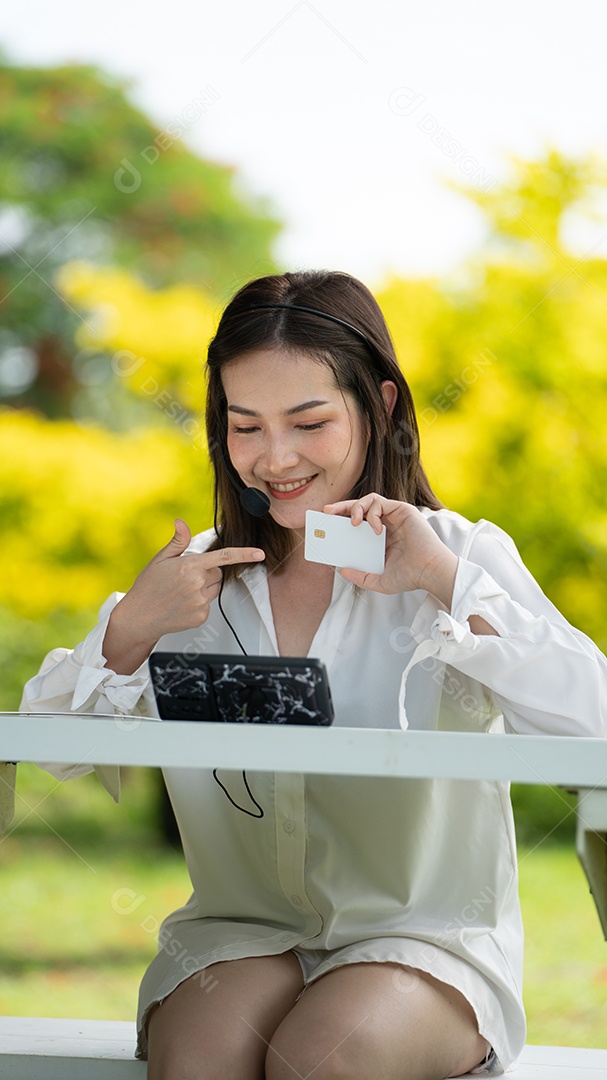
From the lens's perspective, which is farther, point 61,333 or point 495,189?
point 61,333

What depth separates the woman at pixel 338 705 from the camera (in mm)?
1320

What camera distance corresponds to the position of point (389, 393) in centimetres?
175

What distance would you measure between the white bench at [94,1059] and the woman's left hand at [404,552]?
2.08 feet

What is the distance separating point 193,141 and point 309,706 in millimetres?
7480

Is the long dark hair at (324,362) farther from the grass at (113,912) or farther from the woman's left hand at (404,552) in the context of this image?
the grass at (113,912)

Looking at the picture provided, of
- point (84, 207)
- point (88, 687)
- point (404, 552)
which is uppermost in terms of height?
point (84, 207)

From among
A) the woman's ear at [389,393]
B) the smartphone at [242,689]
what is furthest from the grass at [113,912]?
the smartphone at [242,689]

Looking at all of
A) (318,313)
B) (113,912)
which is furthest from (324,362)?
(113,912)

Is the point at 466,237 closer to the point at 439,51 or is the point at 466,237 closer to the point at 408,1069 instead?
the point at 439,51

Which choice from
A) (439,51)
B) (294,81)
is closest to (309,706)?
(439,51)

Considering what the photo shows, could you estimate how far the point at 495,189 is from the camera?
15.1 ft

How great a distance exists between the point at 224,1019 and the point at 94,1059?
269 mm

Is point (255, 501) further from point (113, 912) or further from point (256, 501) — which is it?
point (113, 912)

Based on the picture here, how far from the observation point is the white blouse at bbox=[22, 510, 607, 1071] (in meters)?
1.37
